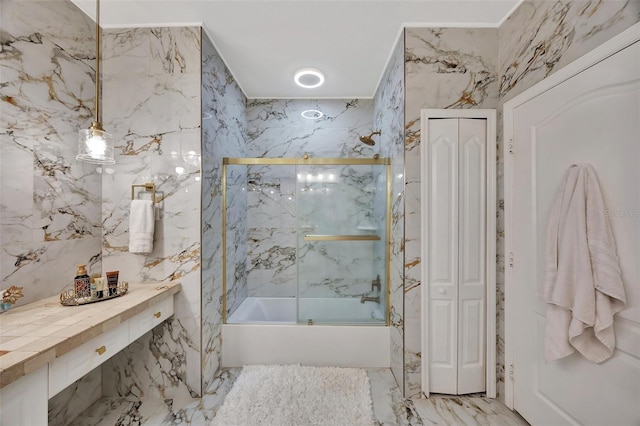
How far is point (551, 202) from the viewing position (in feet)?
4.69

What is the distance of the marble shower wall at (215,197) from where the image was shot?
193cm

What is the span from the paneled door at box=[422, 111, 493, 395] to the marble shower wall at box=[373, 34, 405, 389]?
0.18 metres

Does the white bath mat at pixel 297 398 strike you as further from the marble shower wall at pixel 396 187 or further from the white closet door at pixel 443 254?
the white closet door at pixel 443 254

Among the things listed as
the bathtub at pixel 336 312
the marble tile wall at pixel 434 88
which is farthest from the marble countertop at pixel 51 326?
the marble tile wall at pixel 434 88

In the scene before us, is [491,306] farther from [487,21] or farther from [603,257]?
[487,21]

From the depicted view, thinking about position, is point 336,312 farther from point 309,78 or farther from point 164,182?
point 309,78

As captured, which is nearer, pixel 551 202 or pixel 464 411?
pixel 551 202

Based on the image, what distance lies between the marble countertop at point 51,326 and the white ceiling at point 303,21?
186cm

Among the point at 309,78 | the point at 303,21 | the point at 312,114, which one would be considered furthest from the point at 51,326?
the point at 312,114

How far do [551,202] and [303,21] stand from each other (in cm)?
192

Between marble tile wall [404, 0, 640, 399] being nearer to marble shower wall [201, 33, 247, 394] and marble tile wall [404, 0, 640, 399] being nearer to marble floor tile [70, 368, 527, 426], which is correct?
marble floor tile [70, 368, 527, 426]

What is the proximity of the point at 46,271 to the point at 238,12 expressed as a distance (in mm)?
1990

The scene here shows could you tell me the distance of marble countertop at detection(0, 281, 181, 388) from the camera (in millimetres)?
897

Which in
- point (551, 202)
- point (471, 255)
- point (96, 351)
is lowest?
point (96, 351)
